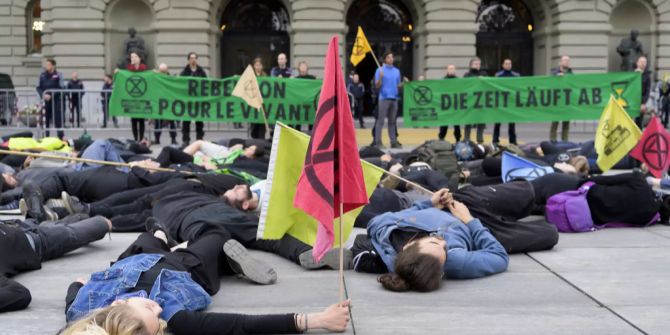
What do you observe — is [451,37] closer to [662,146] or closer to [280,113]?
[280,113]

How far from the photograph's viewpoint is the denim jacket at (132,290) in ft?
15.6

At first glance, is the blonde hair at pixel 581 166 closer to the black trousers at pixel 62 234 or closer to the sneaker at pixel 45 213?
the black trousers at pixel 62 234

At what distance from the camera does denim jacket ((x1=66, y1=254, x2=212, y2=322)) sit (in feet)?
15.6

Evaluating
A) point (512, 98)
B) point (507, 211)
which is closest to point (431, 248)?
point (507, 211)

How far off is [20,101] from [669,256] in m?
18.9

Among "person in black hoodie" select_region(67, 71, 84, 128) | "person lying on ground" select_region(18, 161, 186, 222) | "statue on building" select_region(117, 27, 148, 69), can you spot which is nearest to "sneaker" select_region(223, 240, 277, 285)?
"person lying on ground" select_region(18, 161, 186, 222)

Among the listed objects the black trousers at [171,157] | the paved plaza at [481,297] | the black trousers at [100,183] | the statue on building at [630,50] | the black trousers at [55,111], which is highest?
the statue on building at [630,50]

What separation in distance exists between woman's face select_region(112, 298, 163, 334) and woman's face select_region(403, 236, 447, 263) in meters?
1.98

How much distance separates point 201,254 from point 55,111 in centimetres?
1418

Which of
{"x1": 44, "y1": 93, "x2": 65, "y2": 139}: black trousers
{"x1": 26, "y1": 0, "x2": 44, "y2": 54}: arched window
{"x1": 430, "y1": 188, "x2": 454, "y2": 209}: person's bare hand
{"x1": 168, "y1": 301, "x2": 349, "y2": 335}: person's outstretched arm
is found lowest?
{"x1": 168, "y1": 301, "x2": 349, "y2": 335}: person's outstretched arm

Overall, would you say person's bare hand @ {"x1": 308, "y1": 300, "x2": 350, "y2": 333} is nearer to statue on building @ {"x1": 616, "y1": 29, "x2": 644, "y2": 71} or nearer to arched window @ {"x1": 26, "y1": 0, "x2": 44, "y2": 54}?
statue on building @ {"x1": 616, "y1": 29, "x2": 644, "y2": 71}

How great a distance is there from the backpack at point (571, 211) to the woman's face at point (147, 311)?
5.07 meters

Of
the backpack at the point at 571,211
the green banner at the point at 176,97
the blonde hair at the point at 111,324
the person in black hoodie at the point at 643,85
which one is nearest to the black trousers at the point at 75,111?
the green banner at the point at 176,97

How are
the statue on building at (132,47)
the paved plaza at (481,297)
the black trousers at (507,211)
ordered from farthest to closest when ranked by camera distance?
the statue on building at (132,47) < the black trousers at (507,211) < the paved plaza at (481,297)
